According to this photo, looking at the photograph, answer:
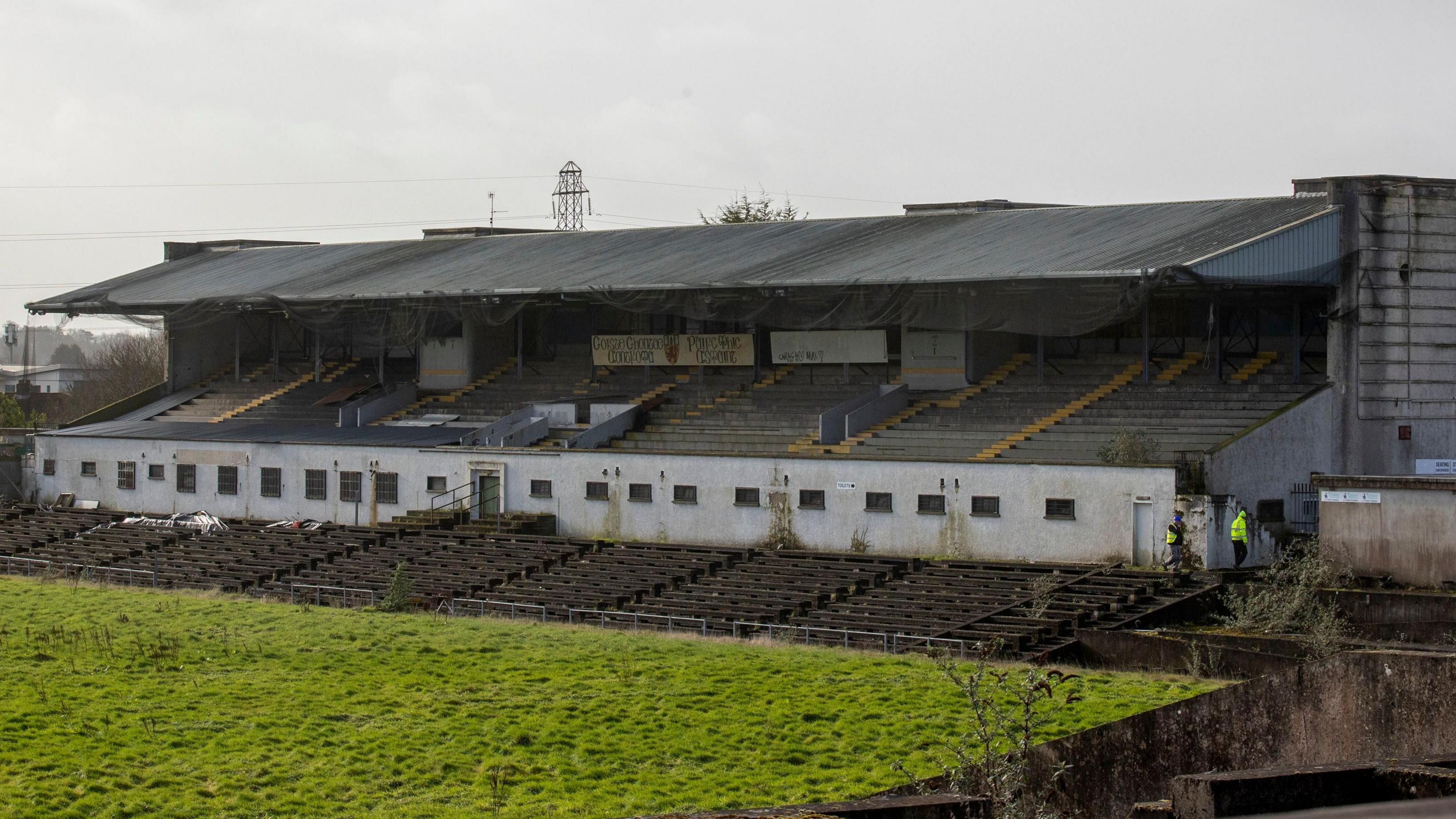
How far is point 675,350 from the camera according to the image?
51.0 m

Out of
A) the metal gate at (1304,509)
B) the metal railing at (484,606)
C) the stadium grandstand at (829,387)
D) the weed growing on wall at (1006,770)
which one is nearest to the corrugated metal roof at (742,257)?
the stadium grandstand at (829,387)

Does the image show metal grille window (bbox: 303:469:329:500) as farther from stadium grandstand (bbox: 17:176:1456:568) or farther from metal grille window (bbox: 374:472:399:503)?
metal grille window (bbox: 374:472:399:503)

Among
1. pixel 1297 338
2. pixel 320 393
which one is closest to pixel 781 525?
pixel 1297 338

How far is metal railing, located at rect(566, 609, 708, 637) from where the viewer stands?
32656 millimetres

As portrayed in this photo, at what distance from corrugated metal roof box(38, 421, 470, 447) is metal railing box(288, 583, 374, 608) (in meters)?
8.88

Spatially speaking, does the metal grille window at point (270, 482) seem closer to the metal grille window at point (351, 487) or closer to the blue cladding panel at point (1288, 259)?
the metal grille window at point (351, 487)

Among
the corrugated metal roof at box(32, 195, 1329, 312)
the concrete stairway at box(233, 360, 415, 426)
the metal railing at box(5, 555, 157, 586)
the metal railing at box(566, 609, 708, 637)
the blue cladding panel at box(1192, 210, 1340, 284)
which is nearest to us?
the metal railing at box(566, 609, 708, 637)

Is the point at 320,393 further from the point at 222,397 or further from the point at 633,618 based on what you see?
the point at 633,618


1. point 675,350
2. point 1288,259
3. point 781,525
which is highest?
point 1288,259

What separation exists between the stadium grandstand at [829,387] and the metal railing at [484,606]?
181cm

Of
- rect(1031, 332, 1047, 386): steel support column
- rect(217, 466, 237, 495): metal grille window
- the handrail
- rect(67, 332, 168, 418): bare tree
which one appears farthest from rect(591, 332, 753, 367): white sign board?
rect(67, 332, 168, 418): bare tree

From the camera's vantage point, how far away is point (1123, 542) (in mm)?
34812

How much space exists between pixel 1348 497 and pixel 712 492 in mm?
14939

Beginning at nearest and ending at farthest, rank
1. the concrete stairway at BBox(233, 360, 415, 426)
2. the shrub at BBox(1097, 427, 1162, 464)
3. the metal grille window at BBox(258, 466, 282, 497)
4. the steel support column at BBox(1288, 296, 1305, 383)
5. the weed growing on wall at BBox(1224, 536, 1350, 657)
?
the weed growing on wall at BBox(1224, 536, 1350, 657) → the shrub at BBox(1097, 427, 1162, 464) → the steel support column at BBox(1288, 296, 1305, 383) → the metal grille window at BBox(258, 466, 282, 497) → the concrete stairway at BBox(233, 360, 415, 426)
